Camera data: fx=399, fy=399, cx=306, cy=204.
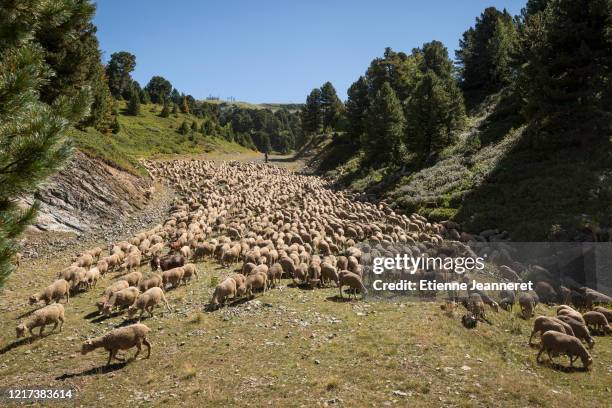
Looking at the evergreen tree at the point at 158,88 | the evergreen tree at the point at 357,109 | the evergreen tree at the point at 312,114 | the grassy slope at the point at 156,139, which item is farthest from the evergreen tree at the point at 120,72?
Result: the evergreen tree at the point at 357,109

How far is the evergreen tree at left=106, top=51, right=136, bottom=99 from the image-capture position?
110m

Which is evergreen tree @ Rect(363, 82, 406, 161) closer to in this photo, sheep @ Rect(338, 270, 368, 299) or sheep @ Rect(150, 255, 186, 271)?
sheep @ Rect(150, 255, 186, 271)

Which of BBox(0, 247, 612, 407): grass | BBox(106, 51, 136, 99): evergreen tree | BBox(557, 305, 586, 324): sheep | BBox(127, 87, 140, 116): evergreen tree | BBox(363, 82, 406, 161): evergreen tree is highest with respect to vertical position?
BBox(106, 51, 136, 99): evergreen tree

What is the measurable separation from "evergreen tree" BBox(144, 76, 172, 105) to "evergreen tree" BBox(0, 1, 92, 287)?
14297 centimetres

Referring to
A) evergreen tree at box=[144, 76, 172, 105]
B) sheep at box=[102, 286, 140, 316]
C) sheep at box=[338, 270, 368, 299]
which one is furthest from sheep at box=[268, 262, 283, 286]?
evergreen tree at box=[144, 76, 172, 105]

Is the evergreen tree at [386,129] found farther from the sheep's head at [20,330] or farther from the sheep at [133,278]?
the sheep's head at [20,330]

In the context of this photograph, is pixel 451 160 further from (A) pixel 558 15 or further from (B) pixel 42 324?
(B) pixel 42 324

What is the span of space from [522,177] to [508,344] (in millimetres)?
22232

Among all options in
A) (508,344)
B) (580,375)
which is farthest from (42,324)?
(580,375)

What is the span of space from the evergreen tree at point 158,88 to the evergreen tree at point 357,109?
85730 millimetres

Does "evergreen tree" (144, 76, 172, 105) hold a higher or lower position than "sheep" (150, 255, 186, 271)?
higher

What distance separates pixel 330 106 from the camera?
101m

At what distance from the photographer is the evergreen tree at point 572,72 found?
1193 inches

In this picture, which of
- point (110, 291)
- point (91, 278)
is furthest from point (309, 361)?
point (91, 278)
